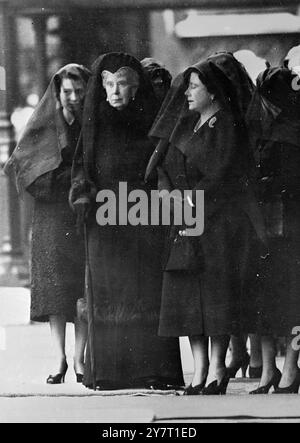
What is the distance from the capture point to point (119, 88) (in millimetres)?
6500

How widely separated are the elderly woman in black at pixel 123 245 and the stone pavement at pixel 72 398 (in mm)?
106

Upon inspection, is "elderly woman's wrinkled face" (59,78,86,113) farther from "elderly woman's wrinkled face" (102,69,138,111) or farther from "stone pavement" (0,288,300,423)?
"stone pavement" (0,288,300,423)

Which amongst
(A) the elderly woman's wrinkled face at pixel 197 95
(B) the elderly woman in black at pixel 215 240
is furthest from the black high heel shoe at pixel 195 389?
(A) the elderly woman's wrinkled face at pixel 197 95

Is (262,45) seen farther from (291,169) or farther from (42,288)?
(42,288)

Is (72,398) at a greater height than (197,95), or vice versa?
(197,95)

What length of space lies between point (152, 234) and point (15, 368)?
1.11m

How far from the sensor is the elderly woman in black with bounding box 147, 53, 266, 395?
642 cm

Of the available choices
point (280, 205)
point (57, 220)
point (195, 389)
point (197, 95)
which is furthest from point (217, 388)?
point (197, 95)

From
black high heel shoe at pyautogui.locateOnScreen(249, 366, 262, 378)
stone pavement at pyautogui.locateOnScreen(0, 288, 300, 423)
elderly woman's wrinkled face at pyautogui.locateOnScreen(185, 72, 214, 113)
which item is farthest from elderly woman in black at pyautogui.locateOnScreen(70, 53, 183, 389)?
black high heel shoe at pyautogui.locateOnScreen(249, 366, 262, 378)

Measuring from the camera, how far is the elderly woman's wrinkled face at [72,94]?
257 inches

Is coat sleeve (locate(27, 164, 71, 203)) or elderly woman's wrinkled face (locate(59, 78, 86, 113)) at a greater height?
elderly woman's wrinkled face (locate(59, 78, 86, 113))

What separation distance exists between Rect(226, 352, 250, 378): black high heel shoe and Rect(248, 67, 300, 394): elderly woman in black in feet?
0.35

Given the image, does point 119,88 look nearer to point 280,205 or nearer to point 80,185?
point 80,185

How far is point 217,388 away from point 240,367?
189 mm
